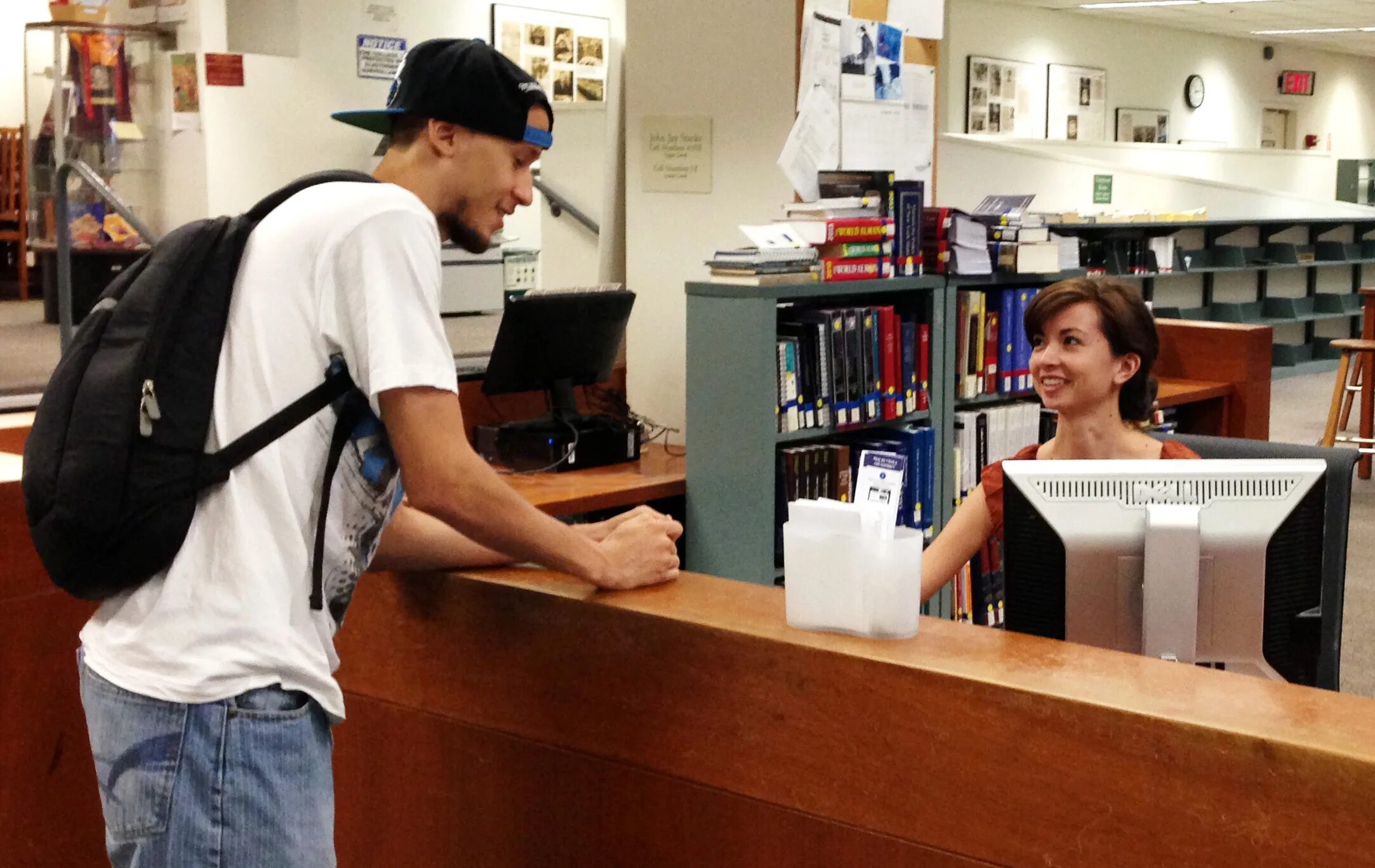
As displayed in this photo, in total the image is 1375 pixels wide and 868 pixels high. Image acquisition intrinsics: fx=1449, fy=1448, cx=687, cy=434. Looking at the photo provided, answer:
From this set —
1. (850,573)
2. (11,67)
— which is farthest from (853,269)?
(11,67)

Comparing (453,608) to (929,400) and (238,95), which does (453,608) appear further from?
(238,95)

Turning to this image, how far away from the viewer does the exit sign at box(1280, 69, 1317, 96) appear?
61.3 ft

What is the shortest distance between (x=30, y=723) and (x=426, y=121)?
1.37m

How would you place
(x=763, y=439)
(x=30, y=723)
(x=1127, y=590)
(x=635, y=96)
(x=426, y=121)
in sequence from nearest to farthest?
(x=426, y=121) → (x=1127, y=590) → (x=30, y=723) → (x=763, y=439) → (x=635, y=96)

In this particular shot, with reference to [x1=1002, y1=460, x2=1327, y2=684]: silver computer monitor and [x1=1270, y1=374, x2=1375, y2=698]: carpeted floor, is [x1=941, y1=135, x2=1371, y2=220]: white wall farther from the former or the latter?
[x1=1002, y1=460, x2=1327, y2=684]: silver computer monitor

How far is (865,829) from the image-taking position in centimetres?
164

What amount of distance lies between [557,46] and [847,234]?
6693 mm

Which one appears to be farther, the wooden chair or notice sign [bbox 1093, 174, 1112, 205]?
notice sign [bbox 1093, 174, 1112, 205]

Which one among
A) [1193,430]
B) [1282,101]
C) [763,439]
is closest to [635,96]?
[763,439]

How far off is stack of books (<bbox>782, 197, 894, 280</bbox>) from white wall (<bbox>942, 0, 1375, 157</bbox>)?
10367 mm

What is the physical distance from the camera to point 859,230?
4117 mm

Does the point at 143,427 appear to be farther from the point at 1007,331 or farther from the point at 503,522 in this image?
the point at 1007,331

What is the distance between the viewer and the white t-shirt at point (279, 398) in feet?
4.65

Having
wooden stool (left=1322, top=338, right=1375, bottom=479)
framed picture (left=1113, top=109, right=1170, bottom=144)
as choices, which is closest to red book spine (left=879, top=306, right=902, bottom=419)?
wooden stool (left=1322, top=338, right=1375, bottom=479)
